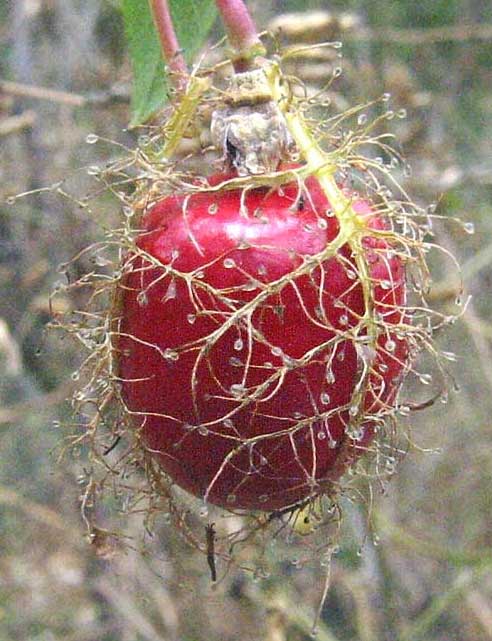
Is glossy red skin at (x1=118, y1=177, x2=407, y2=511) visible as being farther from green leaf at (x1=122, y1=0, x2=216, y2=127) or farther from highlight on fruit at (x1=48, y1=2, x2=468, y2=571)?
green leaf at (x1=122, y1=0, x2=216, y2=127)

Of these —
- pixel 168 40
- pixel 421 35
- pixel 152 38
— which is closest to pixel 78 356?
pixel 152 38

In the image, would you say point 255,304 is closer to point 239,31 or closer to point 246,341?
point 246,341

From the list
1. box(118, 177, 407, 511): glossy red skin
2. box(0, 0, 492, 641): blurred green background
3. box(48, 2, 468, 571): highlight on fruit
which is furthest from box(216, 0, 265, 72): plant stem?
box(0, 0, 492, 641): blurred green background

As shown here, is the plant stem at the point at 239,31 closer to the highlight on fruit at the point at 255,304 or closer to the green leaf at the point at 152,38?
the highlight on fruit at the point at 255,304

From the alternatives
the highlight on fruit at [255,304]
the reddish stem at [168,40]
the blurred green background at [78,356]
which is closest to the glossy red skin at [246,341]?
the highlight on fruit at [255,304]

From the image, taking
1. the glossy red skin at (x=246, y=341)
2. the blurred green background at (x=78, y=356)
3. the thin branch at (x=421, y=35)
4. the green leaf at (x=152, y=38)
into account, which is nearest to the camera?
the glossy red skin at (x=246, y=341)

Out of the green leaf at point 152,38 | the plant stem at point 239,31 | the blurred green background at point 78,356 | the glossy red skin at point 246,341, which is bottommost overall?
the blurred green background at point 78,356

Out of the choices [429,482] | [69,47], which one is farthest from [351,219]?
[429,482]
